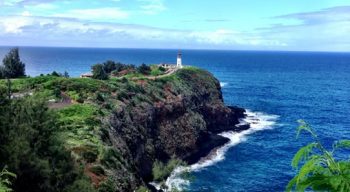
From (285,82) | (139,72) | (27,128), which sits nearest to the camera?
(27,128)

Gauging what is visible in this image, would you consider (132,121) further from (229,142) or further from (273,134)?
(273,134)

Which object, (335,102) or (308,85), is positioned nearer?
(335,102)

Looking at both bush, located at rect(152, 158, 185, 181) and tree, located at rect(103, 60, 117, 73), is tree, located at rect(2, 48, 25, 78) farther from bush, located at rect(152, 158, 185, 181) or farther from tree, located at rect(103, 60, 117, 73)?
bush, located at rect(152, 158, 185, 181)

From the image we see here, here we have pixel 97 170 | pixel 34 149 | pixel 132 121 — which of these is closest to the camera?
pixel 34 149

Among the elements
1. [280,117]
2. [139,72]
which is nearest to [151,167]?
[139,72]

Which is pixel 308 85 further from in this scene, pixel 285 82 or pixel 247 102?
pixel 247 102

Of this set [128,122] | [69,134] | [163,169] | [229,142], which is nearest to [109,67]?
[229,142]

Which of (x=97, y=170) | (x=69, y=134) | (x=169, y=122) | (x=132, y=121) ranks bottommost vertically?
(x=169, y=122)
